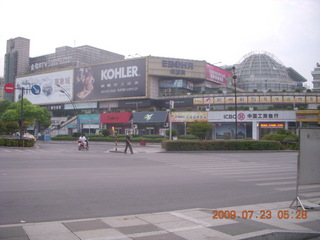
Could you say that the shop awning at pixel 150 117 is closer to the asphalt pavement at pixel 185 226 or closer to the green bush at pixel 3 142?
the green bush at pixel 3 142

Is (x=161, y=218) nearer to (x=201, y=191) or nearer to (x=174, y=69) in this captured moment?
(x=201, y=191)

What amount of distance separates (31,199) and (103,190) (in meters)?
2.15

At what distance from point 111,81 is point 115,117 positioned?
10.1 meters

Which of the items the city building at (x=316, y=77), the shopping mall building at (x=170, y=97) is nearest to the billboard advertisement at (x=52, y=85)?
the shopping mall building at (x=170, y=97)

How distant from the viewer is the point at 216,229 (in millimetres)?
5543

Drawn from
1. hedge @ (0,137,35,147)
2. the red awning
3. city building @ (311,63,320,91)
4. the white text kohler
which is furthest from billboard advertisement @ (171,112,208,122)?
city building @ (311,63,320,91)

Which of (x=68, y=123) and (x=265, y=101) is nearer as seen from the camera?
(x=265, y=101)

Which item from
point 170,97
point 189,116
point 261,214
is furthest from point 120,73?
point 261,214

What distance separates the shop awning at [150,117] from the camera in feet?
190

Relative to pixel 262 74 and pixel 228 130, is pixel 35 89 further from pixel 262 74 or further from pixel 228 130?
pixel 262 74

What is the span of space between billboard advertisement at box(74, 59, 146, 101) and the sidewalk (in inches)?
2368

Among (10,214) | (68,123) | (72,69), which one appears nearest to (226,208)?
(10,214)

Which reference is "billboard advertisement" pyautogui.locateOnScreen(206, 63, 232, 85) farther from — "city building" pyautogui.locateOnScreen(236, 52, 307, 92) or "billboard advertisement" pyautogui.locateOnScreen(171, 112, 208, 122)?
"billboard advertisement" pyautogui.locateOnScreen(171, 112, 208, 122)

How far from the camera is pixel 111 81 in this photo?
7125 centimetres
